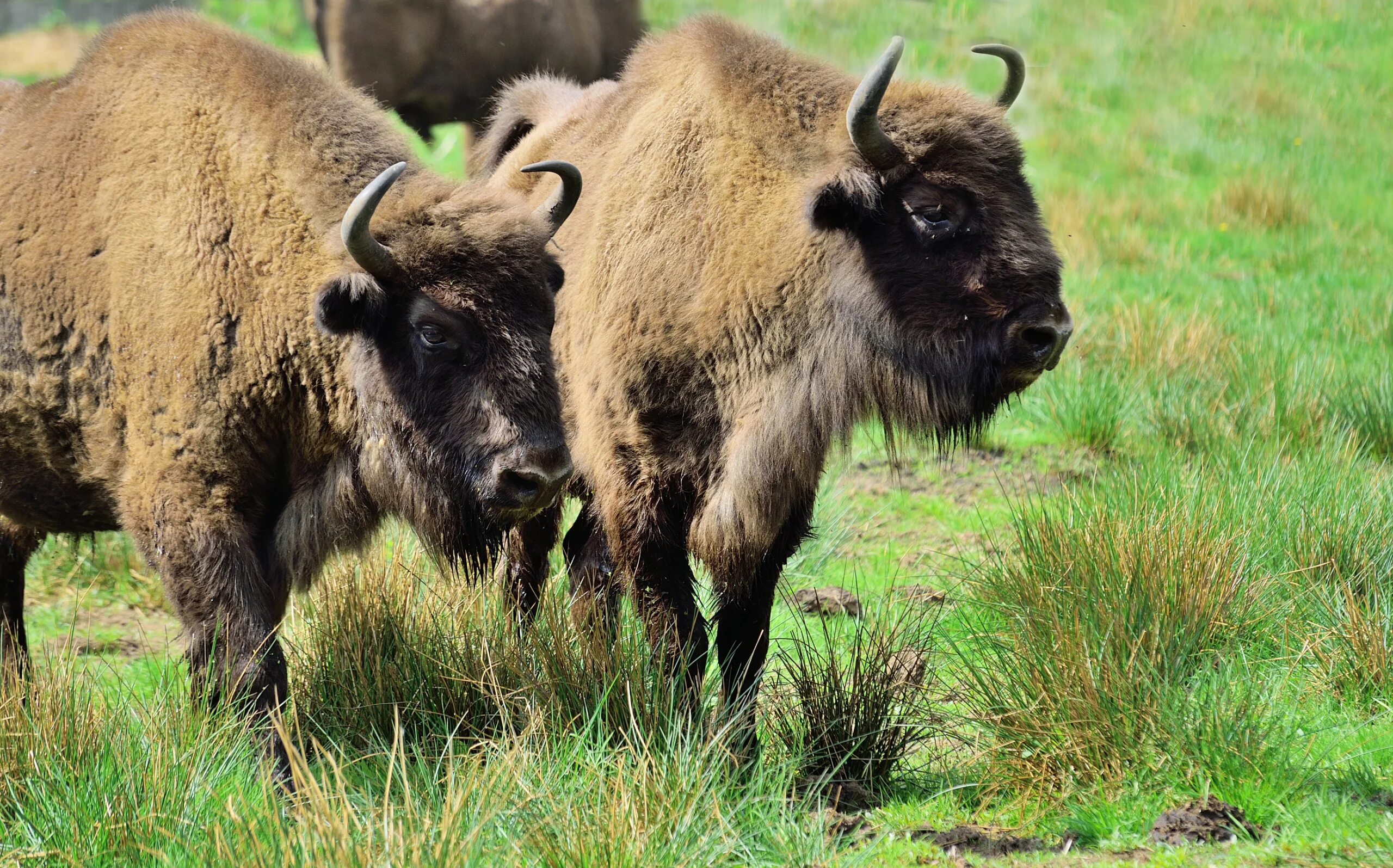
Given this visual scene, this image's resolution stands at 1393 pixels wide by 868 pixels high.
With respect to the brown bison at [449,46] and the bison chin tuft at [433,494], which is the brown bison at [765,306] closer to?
the bison chin tuft at [433,494]

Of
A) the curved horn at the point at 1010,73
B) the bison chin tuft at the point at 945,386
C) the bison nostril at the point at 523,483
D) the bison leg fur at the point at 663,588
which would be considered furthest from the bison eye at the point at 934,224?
the bison nostril at the point at 523,483

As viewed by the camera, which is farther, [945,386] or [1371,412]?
[1371,412]

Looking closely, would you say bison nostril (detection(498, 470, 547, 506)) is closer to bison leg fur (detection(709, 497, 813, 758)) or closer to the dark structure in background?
bison leg fur (detection(709, 497, 813, 758))

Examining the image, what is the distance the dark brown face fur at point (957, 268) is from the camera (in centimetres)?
478

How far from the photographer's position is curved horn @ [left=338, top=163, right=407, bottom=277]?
4.29m

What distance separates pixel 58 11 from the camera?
65.0 ft

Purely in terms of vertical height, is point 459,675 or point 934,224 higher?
point 934,224

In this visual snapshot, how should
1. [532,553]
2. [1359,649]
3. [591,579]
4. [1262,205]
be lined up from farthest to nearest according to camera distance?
[1262,205]
[532,553]
[591,579]
[1359,649]

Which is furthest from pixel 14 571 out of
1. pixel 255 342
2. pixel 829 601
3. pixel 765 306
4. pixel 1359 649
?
pixel 1359 649

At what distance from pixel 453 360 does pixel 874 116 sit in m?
1.61

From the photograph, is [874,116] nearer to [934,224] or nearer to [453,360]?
[934,224]

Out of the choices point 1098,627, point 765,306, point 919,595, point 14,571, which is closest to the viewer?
point 1098,627

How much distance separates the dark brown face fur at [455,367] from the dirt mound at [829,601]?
2262mm

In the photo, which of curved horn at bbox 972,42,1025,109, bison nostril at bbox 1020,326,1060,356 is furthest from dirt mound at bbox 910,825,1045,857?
curved horn at bbox 972,42,1025,109
